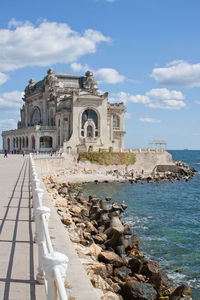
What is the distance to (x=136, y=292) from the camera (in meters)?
10.2

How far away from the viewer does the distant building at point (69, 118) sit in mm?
63969

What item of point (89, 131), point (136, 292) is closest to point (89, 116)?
point (89, 131)

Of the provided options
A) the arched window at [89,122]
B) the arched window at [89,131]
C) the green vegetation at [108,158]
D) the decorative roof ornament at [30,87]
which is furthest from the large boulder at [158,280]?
the decorative roof ornament at [30,87]

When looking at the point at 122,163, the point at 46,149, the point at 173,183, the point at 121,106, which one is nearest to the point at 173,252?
the point at 173,183

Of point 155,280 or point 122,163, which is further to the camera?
point 122,163

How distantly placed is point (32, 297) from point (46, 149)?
6170 centimetres

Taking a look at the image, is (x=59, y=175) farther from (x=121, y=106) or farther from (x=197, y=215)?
(x=121, y=106)

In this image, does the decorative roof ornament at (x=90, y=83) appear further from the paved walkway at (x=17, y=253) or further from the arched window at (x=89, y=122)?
the paved walkway at (x=17, y=253)

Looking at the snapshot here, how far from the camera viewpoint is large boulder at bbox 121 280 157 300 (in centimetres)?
1013

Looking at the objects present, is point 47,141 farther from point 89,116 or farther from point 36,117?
point 36,117

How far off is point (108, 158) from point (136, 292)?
5137 centimetres

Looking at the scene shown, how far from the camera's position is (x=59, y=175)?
1930 inches

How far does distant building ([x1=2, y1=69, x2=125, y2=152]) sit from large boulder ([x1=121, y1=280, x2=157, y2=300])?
1920 inches

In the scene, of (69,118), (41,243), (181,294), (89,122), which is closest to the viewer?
(41,243)
